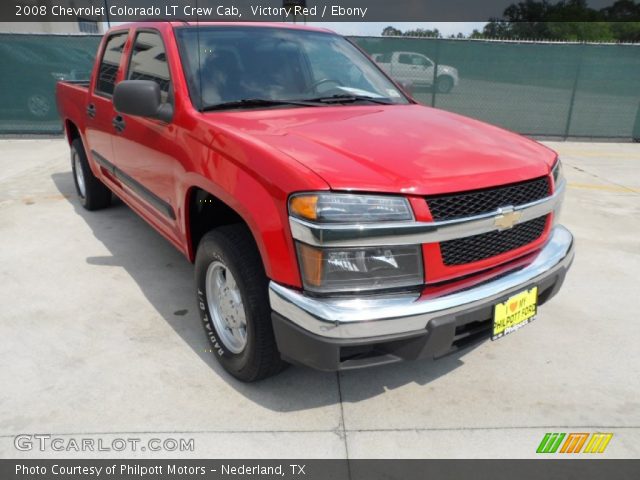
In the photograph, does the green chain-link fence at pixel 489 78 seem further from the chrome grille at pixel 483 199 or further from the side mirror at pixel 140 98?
the chrome grille at pixel 483 199

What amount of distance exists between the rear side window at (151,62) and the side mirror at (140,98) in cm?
17

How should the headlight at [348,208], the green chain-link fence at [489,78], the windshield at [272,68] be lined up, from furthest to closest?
the green chain-link fence at [489,78]
the windshield at [272,68]
the headlight at [348,208]

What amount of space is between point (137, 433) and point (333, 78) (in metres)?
2.46

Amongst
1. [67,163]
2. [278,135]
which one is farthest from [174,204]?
[67,163]

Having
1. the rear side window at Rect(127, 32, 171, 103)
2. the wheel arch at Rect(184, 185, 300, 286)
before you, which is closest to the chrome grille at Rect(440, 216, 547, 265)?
the wheel arch at Rect(184, 185, 300, 286)

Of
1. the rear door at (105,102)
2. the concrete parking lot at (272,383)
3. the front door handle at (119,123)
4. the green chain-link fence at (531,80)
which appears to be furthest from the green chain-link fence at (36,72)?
the concrete parking lot at (272,383)

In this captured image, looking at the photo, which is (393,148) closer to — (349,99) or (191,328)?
(349,99)

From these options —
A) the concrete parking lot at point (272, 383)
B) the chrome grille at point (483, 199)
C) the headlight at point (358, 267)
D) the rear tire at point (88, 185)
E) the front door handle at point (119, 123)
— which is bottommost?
the concrete parking lot at point (272, 383)

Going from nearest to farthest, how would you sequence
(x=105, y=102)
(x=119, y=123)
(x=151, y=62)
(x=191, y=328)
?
(x=191, y=328)
(x=151, y=62)
(x=119, y=123)
(x=105, y=102)

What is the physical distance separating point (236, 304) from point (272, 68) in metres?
1.53

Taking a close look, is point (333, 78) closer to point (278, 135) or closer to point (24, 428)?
point (278, 135)

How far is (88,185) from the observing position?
16.9 feet

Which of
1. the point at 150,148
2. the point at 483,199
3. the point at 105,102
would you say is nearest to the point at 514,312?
the point at 483,199

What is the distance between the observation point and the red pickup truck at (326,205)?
1.97 meters
